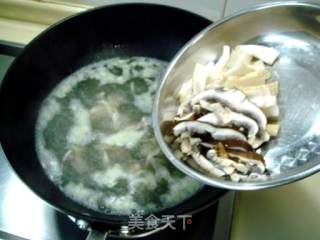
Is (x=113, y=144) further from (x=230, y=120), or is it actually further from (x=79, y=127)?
(x=230, y=120)

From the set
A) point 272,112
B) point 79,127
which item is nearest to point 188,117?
point 272,112

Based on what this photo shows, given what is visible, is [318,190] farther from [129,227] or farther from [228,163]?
[129,227]

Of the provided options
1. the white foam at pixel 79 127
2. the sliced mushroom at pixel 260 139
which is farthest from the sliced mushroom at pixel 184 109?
the white foam at pixel 79 127

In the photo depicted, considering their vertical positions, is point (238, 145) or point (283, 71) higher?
point (283, 71)

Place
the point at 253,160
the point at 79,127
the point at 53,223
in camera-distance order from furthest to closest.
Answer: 1. the point at 79,127
2. the point at 53,223
3. the point at 253,160

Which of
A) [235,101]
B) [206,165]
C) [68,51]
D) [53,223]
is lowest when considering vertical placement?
[53,223]

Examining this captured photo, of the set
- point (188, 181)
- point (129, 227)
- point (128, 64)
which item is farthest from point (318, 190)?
point (128, 64)
